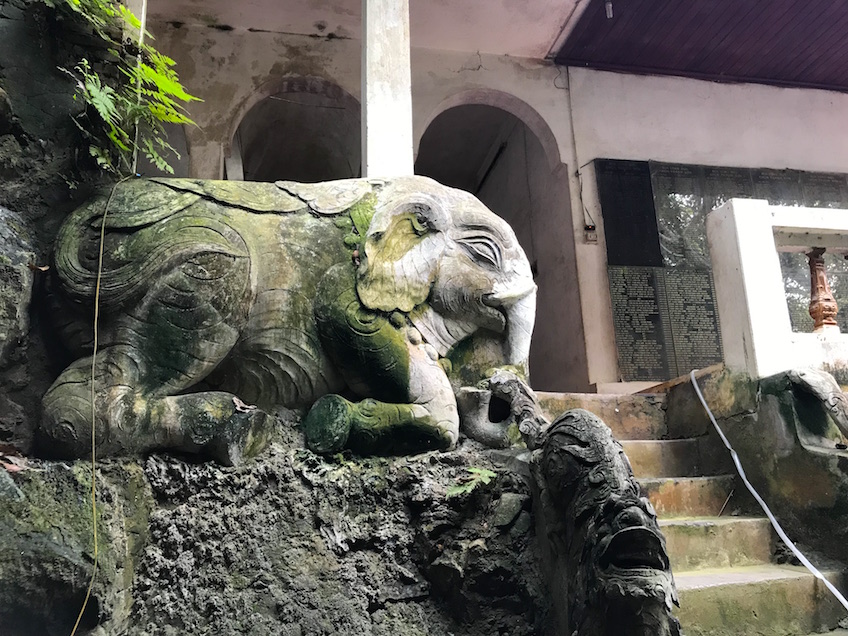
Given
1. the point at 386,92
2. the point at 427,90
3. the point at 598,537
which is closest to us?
the point at 598,537

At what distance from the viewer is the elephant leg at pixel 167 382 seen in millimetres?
1836

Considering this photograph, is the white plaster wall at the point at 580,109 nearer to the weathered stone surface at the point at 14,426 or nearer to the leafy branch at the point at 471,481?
the weathered stone surface at the point at 14,426

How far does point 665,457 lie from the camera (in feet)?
11.2

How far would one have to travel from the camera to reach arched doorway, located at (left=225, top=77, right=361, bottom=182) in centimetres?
652

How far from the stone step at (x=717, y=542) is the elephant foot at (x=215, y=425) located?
1.76m

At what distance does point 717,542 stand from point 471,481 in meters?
1.48

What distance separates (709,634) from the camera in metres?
2.28

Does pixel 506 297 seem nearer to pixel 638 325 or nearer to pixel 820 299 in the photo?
pixel 820 299

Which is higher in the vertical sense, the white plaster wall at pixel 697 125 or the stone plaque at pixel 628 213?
the white plaster wall at pixel 697 125

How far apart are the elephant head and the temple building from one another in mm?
3673

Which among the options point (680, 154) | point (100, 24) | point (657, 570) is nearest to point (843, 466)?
point (657, 570)

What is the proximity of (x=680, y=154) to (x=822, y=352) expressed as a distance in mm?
4308

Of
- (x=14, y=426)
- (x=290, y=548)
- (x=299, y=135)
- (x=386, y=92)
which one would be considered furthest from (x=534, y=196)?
(x=14, y=426)

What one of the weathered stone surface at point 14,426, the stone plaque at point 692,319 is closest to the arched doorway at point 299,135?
the stone plaque at point 692,319
